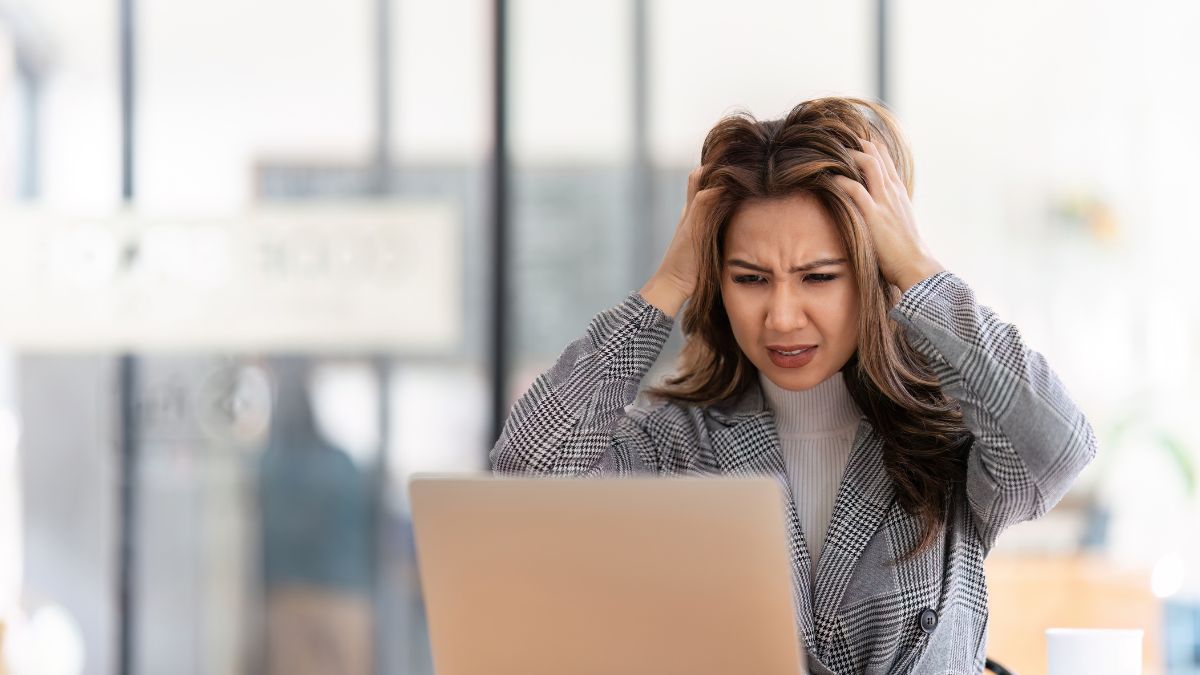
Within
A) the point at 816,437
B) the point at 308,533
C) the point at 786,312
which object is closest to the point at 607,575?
the point at 786,312

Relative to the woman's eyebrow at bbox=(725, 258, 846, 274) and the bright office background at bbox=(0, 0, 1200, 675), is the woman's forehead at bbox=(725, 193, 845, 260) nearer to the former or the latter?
the woman's eyebrow at bbox=(725, 258, 846, 274)

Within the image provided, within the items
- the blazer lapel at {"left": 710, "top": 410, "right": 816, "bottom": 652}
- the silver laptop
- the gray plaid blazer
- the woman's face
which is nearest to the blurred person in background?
the gray plaid blazer

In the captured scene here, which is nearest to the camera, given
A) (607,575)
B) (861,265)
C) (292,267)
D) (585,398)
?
(607,575)

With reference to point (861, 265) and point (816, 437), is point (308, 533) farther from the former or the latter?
point (861, 265)

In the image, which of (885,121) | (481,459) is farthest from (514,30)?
(885,121)

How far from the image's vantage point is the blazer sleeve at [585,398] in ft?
5.42

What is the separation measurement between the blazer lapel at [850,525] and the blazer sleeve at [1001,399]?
13 centimetres

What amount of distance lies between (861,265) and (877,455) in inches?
10.1

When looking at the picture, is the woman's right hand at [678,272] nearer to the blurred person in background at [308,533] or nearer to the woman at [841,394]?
the woman at [841,394]

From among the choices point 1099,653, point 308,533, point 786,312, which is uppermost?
point 786,312

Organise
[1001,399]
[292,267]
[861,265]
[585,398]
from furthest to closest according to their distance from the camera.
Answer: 1. [292,267]
2. [585,398]
3. [861,265]
4. [1001,399]

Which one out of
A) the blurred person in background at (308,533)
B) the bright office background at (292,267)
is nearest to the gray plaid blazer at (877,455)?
the bright office background at (292,267)

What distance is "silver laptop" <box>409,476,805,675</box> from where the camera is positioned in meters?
1.12

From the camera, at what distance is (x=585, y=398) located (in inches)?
65.2
